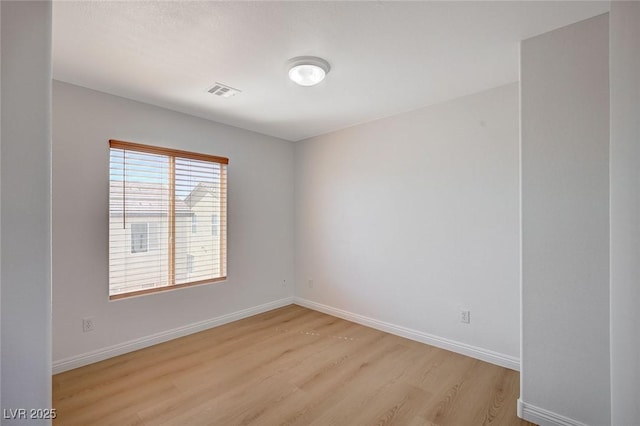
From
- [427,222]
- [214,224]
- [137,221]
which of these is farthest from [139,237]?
[427,222]

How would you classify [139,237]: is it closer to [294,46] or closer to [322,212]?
[322,212]

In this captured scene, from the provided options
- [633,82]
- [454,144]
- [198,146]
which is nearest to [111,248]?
[198,146]

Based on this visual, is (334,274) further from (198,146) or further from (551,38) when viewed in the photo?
(551,38)

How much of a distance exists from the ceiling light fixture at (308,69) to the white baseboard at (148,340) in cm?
287

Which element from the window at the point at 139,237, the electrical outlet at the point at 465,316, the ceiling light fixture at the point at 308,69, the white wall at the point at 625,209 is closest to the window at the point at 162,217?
the window at the point at 139,237

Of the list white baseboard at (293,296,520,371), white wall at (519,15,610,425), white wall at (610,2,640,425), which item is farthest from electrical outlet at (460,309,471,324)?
white wall at (610,2,640,425)

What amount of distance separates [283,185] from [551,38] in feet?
10.9

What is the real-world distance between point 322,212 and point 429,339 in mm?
2050

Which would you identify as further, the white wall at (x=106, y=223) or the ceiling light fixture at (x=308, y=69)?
the white wall at (x=106, y=223)

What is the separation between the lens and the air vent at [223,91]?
266 centimetres

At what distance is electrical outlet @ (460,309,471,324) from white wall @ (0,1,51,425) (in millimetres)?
3010

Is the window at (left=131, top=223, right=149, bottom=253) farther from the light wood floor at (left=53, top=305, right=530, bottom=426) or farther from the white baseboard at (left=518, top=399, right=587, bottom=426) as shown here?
the white baseboard at (left=518, top=399, right=587, bottom=426)

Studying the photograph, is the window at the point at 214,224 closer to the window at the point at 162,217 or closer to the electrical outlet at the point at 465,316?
the window at the point at 162,217

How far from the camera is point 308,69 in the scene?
2.21 meters
